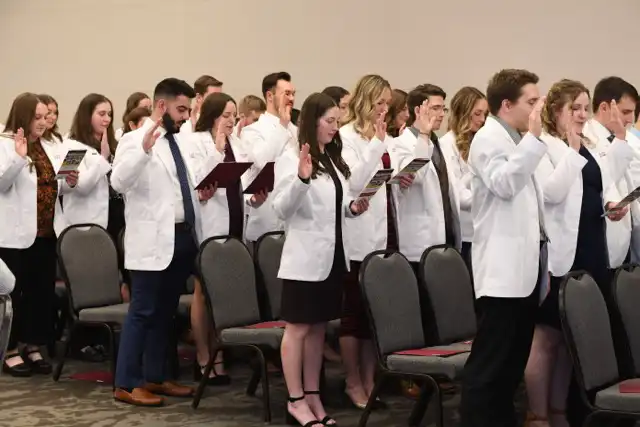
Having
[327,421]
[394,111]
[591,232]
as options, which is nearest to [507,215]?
[591,232]

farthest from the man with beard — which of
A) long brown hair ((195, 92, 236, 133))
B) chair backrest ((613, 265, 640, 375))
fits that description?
chair backrest ((613, 265, 640, 375))

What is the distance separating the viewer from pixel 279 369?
5949 mm

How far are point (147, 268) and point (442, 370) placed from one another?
Answer: 64.7 inches

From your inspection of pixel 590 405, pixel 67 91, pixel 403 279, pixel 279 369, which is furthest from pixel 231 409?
pixel 67 91

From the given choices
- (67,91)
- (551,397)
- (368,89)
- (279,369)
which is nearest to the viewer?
(551,397)

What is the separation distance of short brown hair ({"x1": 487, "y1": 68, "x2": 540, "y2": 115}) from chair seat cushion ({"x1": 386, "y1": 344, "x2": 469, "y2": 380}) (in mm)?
995

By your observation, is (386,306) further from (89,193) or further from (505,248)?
(89,193)

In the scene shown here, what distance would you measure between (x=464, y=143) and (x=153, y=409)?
88.0 inches

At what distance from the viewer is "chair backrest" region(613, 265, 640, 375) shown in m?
4.24

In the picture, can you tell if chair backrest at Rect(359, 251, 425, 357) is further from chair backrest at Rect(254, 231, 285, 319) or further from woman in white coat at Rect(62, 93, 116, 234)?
woman in white coat at Rect(62, 93, 116, 234)

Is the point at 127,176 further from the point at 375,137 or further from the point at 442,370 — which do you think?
the point at 442,370

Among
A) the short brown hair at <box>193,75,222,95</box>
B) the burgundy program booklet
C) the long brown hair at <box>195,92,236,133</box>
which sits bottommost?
the burgundy program booklet

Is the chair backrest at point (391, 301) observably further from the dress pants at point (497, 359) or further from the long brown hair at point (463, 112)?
the long brown hair at point (463, 112)

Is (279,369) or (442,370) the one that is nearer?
(442,370)
